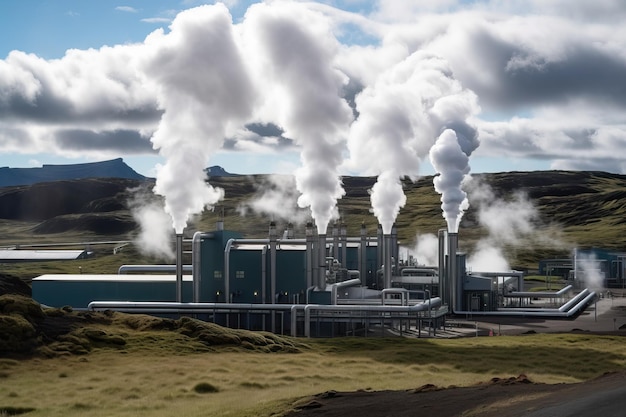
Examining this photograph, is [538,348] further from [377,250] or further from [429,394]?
[377,250]

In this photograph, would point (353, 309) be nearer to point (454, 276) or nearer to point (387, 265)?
point (387, 265)

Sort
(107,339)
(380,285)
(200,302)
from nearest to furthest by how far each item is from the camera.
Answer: (107,339)
(200,302)
(380,285)

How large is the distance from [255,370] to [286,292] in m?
33.7

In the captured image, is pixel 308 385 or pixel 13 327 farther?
pixel 13 327

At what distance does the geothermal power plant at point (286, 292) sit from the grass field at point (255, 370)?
7572 mm

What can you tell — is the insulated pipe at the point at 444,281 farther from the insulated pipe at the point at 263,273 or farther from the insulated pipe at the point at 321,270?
the insulated pipe at the point at 263,273

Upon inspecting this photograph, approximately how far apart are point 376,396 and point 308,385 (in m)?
11.4

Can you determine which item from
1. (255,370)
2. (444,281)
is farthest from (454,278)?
(255,370)

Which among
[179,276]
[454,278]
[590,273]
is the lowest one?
[590,273]

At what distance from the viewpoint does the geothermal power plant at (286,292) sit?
8225 cm

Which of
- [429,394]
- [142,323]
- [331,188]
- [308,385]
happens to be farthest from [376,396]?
[331,188]

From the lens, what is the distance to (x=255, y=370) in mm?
56281

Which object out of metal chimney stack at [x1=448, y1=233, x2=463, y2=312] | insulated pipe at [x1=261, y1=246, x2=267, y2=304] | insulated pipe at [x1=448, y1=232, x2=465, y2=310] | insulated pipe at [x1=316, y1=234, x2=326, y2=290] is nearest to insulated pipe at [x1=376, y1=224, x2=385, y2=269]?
insulated pipe at [x1=448, y1=232, x2=465, y2=310]

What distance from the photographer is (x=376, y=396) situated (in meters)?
39.2
